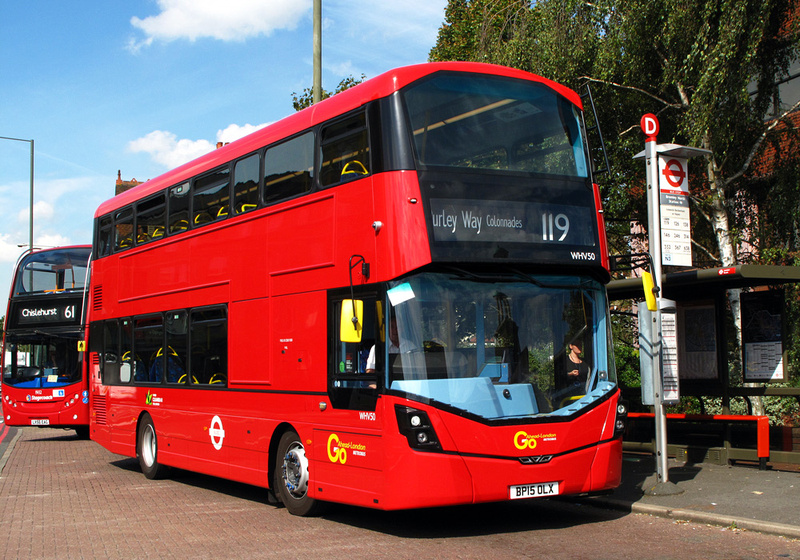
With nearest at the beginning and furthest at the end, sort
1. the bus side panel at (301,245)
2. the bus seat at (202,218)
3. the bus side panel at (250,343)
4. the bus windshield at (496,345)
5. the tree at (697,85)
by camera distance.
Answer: the bus windshield at (496,345), the bus side panel at (301,245), the bus side panel at (250,343), the bus seat at (202,218), the tree at (697,85)

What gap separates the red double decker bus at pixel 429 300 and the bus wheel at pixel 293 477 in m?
0.03

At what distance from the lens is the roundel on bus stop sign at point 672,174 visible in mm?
11016

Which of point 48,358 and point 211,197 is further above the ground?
point 211,197

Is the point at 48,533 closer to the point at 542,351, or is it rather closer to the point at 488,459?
the point at 488,459

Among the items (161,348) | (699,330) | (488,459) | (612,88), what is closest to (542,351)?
(488,459)

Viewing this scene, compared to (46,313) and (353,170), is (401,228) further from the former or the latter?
(46,313)

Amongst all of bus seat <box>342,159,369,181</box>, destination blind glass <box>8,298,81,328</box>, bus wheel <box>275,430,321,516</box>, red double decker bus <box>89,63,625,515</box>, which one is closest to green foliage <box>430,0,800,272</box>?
red double decker bus <box>89,63,625,515</box>

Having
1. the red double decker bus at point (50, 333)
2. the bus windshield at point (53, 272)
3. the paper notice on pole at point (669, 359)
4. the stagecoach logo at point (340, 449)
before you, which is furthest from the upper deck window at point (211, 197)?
the red double decker bus at point (50, 333)

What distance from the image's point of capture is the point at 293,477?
9.91m

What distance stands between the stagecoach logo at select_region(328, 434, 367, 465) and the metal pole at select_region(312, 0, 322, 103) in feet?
28.2

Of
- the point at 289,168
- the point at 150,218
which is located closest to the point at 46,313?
the point at 150,218

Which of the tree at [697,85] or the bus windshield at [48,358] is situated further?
the bus windshield at [48,358]

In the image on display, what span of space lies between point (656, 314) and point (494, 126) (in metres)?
3.27

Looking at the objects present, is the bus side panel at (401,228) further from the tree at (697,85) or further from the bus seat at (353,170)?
the tree at (697,85)
